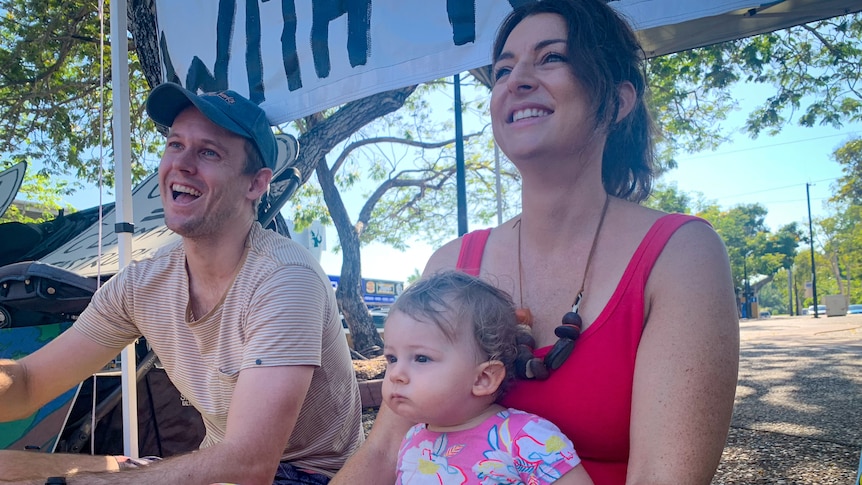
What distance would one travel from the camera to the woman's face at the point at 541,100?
137cm

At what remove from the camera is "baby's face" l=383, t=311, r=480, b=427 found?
1.24 metres

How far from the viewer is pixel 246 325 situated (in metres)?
1.82

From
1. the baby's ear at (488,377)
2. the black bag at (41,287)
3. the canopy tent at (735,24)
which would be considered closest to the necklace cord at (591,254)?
the baby's ear at (488,377)

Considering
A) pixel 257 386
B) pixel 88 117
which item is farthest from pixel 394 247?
pixel 257 386

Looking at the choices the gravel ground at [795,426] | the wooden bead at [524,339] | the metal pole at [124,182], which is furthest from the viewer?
the gravel ground at [795,426]

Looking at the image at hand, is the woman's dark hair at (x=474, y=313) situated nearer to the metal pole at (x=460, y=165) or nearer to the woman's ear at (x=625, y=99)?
the woman's ear at (x=625, y=99)

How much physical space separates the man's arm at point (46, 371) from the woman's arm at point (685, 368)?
196 cm

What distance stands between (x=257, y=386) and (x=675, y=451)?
1.06 metres

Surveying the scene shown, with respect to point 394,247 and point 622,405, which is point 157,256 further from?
point 394,247

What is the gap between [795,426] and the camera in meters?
4.21

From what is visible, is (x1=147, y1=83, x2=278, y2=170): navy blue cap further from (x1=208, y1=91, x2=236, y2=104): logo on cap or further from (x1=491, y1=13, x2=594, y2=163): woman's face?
(x1=491, y1=13, x2=594, y2=163): woman's face

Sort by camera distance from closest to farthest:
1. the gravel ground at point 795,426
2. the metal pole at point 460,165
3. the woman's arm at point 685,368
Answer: the woman's arm at point 685,368 → the gravel ground at point 795,426 → the metal pole at point 460,165

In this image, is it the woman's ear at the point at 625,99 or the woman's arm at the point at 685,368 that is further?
the woman's ear at the point at 625,99

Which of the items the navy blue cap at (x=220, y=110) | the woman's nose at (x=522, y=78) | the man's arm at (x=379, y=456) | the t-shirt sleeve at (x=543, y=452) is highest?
the navy blue cap at (x=220, y=110)
